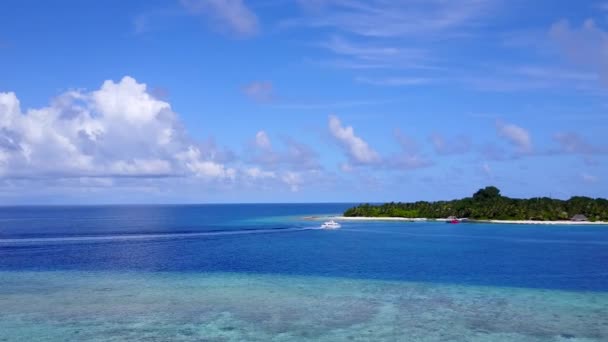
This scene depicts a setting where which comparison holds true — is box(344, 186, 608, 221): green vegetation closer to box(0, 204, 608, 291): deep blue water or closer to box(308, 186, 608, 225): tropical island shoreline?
box(308, 186, 608, 225): tropical island shoreline

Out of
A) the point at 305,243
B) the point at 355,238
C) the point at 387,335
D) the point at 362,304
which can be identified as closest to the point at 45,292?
the point at 362,304

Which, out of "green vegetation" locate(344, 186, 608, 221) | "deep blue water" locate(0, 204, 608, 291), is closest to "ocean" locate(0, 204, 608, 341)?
"deep blue water" locate(0, 204, 608, 291)

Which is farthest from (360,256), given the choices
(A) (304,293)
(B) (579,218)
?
(B) (579,218)

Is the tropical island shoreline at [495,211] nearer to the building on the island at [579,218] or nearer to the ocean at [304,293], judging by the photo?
the building on the island at [579,218]

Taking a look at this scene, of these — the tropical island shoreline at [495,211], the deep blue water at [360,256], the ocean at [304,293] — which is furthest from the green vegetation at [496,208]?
the ocean at [304,293]

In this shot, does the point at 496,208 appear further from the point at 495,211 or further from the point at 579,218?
the point at 579,218
